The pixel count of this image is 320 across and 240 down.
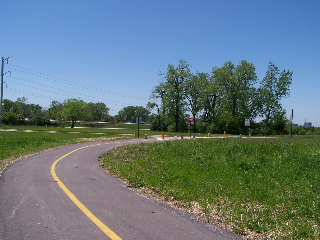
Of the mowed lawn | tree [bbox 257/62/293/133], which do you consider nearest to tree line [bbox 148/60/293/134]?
tree [bbox 257/62/293/133]

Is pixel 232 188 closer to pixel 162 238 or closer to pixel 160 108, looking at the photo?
pixel 162 238

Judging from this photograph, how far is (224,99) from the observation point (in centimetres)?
8256

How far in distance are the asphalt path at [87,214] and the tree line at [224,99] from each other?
68.9 m

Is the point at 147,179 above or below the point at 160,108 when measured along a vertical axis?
below

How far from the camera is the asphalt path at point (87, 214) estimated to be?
5598mm

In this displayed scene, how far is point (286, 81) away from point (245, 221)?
262ft

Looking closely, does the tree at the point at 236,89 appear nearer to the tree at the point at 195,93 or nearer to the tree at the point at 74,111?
the tree at the point at 195,93

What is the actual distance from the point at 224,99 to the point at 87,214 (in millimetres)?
78158

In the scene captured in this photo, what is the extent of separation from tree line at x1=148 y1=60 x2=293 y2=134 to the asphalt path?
226ft

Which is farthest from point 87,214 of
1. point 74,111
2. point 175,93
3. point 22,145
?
point 74,111

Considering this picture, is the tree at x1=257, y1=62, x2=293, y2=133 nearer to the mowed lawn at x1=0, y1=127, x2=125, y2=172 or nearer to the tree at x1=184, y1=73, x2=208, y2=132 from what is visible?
the tree at x1=184, y1=73, x2=208, y2=132

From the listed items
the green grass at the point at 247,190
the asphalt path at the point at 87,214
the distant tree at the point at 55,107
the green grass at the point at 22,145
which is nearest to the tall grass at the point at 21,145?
the green grass at the point at 22,145

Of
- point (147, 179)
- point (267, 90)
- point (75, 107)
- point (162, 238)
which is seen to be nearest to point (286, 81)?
point (267, 90)

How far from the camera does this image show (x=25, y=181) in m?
10.5
